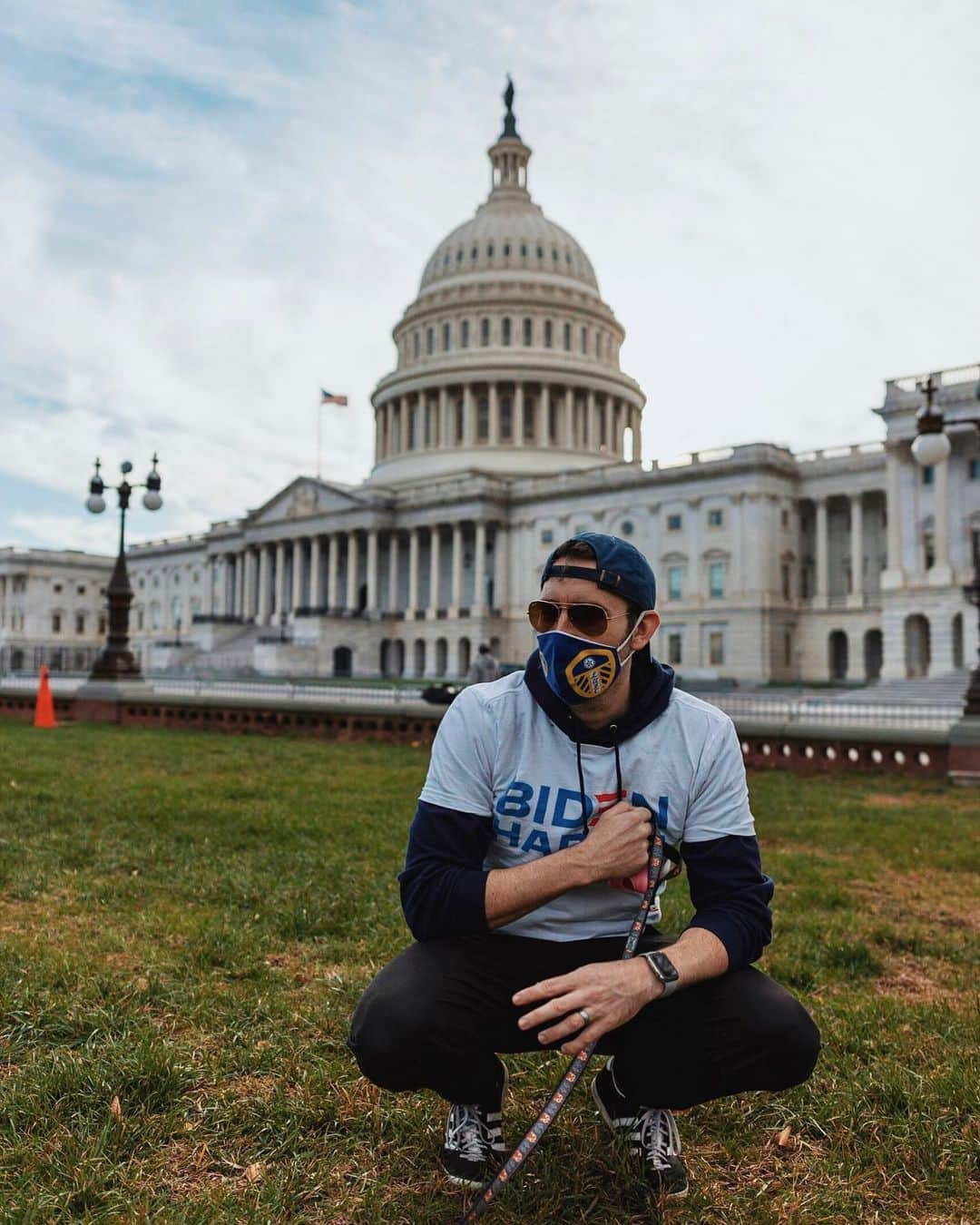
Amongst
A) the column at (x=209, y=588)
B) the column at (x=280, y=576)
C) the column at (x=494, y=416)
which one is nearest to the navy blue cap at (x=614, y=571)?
the column at (x=494, y=416)

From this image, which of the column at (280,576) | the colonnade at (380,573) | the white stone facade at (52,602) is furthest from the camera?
the white stone facade at (52,602)

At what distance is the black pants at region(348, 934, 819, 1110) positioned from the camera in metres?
3.31

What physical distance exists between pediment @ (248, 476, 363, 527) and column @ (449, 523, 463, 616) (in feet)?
29.6

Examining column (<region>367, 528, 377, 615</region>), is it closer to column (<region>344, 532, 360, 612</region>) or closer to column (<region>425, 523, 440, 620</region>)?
column (<region>344, 532, 360, 612</region>)

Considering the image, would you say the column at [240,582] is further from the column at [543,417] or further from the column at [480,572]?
the column at [543,417]

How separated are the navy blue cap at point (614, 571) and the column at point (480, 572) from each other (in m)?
71.3

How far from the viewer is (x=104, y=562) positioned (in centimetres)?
12206

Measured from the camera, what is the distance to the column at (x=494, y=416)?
279ft

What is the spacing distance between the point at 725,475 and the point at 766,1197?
64.7 m

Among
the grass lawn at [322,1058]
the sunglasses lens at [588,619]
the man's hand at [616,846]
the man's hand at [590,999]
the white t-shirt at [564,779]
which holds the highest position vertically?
the sunglasses lens at [588,619]

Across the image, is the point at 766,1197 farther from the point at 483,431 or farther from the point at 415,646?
the point at 483,431

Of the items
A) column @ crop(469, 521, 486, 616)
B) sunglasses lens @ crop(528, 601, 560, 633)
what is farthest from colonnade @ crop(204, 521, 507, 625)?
sunglasses lens @ crop(528, 601, 560, 633)

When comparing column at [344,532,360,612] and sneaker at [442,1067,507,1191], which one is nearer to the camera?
sneaker at [442,1067,507,1191]

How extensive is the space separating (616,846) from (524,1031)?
679mm
